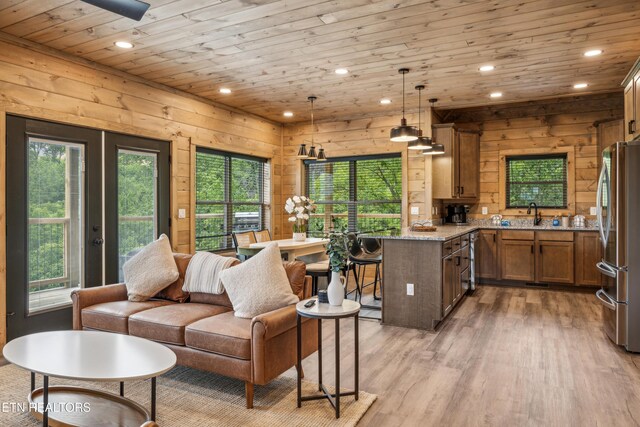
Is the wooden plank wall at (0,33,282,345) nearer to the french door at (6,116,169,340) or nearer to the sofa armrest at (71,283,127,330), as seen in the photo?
the french door at (6,116,169,340)

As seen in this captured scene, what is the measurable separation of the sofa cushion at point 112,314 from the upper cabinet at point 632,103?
14.6ft

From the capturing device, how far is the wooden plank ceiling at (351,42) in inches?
122

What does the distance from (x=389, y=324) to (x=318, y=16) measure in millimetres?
2913

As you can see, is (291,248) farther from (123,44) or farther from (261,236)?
(123,44)

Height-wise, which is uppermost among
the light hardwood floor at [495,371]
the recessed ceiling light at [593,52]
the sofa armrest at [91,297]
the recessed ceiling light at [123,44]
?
the recessed ceiling light at [123,44]

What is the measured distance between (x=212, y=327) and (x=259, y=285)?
0.40 metres

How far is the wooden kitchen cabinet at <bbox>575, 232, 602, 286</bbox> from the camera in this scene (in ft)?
19.2

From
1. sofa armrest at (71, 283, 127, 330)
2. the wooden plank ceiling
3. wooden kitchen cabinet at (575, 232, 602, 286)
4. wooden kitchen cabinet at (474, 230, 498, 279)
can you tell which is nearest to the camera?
the wooden plank ceiling

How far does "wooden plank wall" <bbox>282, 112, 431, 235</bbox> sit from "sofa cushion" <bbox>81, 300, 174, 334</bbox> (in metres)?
3.92

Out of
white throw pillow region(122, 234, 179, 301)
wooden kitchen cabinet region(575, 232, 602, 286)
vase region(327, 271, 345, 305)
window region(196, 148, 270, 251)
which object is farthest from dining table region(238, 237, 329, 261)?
wooden kitchen cabinet region(575, 232, 602, 286)

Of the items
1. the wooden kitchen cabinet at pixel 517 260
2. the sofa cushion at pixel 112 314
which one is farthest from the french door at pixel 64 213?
the wooden kitchen cabinet at pixel 517 260

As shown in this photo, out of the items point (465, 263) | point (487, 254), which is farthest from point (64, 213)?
point (487, 254)

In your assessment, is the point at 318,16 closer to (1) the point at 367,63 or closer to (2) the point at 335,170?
(1) the point at 367,63

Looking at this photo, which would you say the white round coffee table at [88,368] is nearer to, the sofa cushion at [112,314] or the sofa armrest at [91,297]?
the sofa cushion at [112,314]
